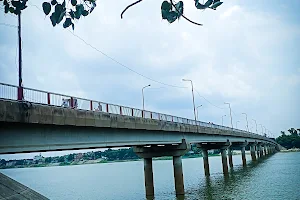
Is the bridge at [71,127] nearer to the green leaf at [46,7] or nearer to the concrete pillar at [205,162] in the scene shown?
the green leaf at [46,7]

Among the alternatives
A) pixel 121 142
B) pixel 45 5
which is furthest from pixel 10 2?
pixel 121 142

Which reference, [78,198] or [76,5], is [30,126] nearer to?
[76,5]

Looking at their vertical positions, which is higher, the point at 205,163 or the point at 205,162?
the point at 205,162

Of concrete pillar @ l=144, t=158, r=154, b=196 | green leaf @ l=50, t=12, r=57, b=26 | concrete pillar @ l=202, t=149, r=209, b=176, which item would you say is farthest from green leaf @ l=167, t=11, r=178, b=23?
concrete pillar @ l=202, t=149, r=209, b=176

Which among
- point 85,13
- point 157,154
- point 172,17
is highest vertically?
point 85,13

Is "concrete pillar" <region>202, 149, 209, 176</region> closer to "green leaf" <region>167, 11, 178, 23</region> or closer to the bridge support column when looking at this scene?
the bridge support column

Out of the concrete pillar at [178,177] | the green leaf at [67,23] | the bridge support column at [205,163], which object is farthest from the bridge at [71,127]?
the bridge support column at [205,163]

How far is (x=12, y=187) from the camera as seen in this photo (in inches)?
460

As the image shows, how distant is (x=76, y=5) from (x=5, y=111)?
9.53 meters

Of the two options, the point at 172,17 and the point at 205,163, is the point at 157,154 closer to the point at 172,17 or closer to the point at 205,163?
the point at 205,163

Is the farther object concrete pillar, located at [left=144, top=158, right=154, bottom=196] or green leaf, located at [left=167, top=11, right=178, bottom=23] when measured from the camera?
concrete pillar, located at [left=144, top=158, right=154, bottom=196]

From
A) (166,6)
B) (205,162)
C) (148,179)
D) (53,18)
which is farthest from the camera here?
(205,162)

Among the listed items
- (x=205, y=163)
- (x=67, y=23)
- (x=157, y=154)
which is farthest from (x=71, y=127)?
(x=205, y=163)

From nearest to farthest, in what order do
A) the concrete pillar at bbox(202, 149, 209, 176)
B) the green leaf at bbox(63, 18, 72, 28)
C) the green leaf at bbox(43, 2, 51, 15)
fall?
the green leaf at bbox(43, 2, 51, 15) < the green leaf at bbox(63, 18, 72, 28) < the concrete pillar at bbox(202, 149, 209, 176)
